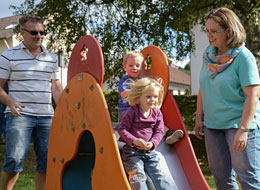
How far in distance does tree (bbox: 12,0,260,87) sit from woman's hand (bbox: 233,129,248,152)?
20.0 feet

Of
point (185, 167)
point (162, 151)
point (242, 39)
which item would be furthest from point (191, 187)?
point (242, 39)

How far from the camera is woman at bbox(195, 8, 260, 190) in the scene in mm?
2559

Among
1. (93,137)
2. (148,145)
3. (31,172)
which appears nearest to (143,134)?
(148,145)

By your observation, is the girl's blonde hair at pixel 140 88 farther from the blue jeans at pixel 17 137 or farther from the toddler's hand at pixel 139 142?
the blue jeans at pixel 17 137

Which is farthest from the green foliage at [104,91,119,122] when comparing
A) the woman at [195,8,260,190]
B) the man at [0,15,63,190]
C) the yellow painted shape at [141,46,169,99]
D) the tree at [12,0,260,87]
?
the woman at [195,8,260,190]

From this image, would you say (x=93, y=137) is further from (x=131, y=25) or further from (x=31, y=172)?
(x=131, y=25)

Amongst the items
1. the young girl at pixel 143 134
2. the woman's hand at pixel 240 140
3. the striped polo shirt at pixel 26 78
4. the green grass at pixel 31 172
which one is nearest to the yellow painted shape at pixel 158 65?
the young girl at pixel 143 134

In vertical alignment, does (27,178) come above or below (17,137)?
below

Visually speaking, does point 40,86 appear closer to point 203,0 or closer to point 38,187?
point 38,187

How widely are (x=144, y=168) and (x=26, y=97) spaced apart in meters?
1.34

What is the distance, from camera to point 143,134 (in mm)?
3074

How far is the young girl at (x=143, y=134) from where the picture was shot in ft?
9.78

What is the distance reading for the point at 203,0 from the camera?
866 centimetres

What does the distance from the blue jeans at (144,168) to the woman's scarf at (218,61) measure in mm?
863
